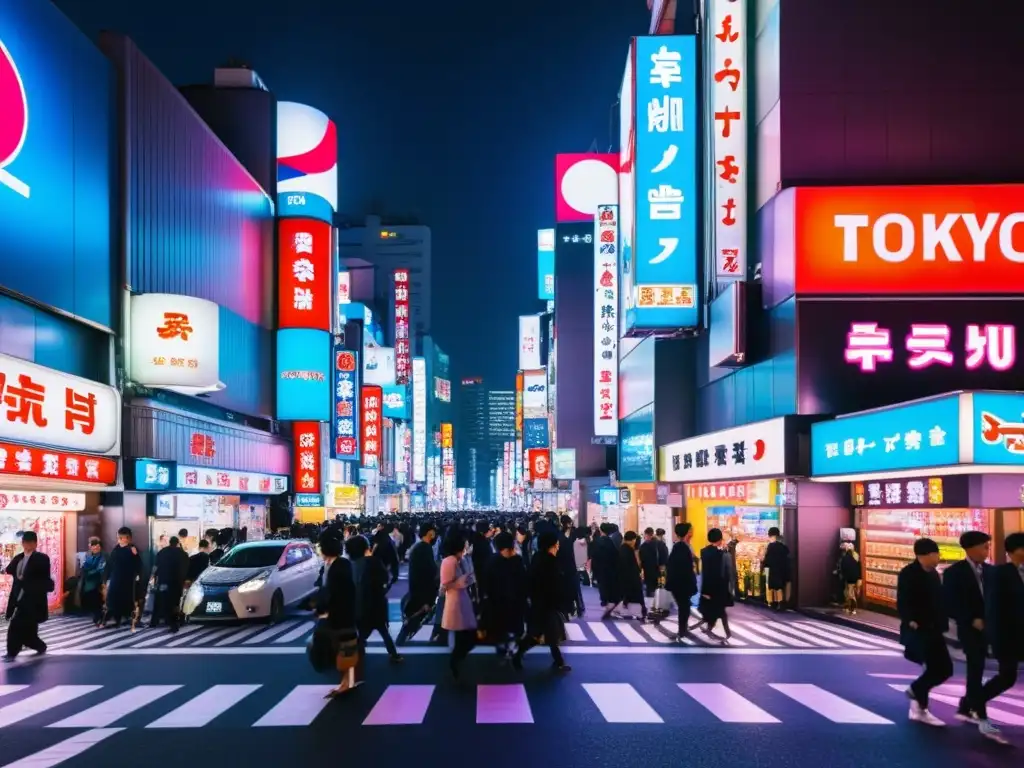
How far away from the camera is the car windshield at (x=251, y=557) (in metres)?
17.1

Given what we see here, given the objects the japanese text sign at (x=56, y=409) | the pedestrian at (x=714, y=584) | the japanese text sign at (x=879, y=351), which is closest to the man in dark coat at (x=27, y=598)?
the japanese text sign at (x=56, y=409)

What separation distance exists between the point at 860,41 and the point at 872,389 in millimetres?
7214

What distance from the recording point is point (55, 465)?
16625 mm

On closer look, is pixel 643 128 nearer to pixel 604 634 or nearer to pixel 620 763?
pixel 604 634

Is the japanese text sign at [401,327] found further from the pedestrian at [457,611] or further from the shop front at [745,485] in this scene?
the pedestrian at [457,611]

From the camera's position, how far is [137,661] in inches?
487

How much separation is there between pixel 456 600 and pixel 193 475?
55.6 ft

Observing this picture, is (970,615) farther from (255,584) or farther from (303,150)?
(303,150)

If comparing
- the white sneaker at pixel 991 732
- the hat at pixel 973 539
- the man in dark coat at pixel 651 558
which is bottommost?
the white sneaker at pixel 991 732

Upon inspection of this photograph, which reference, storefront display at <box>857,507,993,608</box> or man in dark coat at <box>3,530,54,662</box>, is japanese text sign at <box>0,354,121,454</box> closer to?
man in dark coat at <box>3,530,54,662</box>

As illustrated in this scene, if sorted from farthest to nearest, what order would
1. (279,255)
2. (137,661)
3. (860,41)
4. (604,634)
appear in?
(279,255)
(860,41)
(604,634)
(137,661)

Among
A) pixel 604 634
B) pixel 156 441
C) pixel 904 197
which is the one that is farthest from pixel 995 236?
pixel 156 441

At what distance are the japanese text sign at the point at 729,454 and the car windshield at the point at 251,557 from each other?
9766 millimetres

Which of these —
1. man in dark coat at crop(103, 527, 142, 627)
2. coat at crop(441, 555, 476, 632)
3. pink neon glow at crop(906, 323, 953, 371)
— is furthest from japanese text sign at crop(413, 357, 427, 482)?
coat at crop(441, 555, 476, 632)
